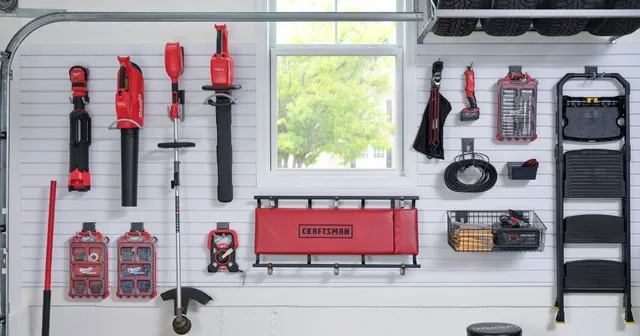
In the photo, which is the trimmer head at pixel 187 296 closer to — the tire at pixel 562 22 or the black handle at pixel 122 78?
the black handle at pixel 122 78

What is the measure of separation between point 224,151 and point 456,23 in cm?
184

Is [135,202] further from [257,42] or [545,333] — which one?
[545,333]

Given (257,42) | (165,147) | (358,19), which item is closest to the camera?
(358,19)

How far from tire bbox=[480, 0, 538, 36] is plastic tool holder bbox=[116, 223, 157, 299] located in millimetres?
2837

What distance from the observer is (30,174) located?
3.50 meters

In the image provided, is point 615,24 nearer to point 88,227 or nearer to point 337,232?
point 337,232

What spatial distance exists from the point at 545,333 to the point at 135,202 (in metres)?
3.19

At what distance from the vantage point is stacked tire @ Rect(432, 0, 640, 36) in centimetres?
300

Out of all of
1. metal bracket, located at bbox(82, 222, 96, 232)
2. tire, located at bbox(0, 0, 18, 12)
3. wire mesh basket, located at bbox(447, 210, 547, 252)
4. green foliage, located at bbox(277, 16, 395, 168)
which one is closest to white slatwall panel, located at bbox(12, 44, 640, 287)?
metal bracket, located at bbox(82, 222, 96, 232)

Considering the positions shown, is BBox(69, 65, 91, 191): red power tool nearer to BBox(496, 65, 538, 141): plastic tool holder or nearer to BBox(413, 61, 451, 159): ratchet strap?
BBox(413, 61, 451, 159): ratchet strap

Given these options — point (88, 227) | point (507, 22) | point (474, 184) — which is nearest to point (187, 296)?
point (88, 227)

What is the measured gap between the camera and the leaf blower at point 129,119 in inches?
128

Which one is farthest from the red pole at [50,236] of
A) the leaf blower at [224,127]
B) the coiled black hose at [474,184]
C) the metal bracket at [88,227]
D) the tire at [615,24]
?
the tire at [615,24]

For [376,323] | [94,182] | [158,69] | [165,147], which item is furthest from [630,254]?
[94,182]
